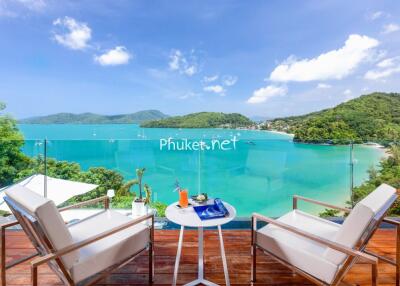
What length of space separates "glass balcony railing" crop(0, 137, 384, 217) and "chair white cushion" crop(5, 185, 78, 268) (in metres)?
1.88

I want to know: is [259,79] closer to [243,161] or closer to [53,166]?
[243,161]

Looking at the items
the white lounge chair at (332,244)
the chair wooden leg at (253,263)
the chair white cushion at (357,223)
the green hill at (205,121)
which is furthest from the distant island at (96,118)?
the chair white cushion at (357,223)

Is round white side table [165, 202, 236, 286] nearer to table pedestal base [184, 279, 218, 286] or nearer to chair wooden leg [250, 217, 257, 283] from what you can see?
table pedestal base [184, 279, 218, 286]

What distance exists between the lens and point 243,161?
3725 mm

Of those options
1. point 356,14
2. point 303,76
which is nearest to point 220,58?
point 303,76

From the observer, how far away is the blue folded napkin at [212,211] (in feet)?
5.99

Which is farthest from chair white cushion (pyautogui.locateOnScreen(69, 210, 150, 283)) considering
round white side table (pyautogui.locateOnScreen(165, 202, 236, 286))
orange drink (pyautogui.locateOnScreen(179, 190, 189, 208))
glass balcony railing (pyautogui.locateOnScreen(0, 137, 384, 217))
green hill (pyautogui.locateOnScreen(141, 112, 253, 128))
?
green hill (pyautogui.locateOnScreen(141, 112, 253, 128))

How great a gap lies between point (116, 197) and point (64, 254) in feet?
7.23

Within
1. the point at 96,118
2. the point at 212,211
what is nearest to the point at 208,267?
the point at 212,211

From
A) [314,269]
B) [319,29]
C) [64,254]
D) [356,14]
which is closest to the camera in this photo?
[64,254]

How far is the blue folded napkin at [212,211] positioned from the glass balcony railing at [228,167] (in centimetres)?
136

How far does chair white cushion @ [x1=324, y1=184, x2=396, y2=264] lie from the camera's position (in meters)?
1.31

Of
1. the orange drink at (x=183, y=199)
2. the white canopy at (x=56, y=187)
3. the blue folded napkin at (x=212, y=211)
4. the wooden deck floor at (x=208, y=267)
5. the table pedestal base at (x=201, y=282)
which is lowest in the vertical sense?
the wooden deck floor at (x=208, y=267)

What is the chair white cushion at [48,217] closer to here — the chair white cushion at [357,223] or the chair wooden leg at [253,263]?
the chair wooden leg at [253,263]
